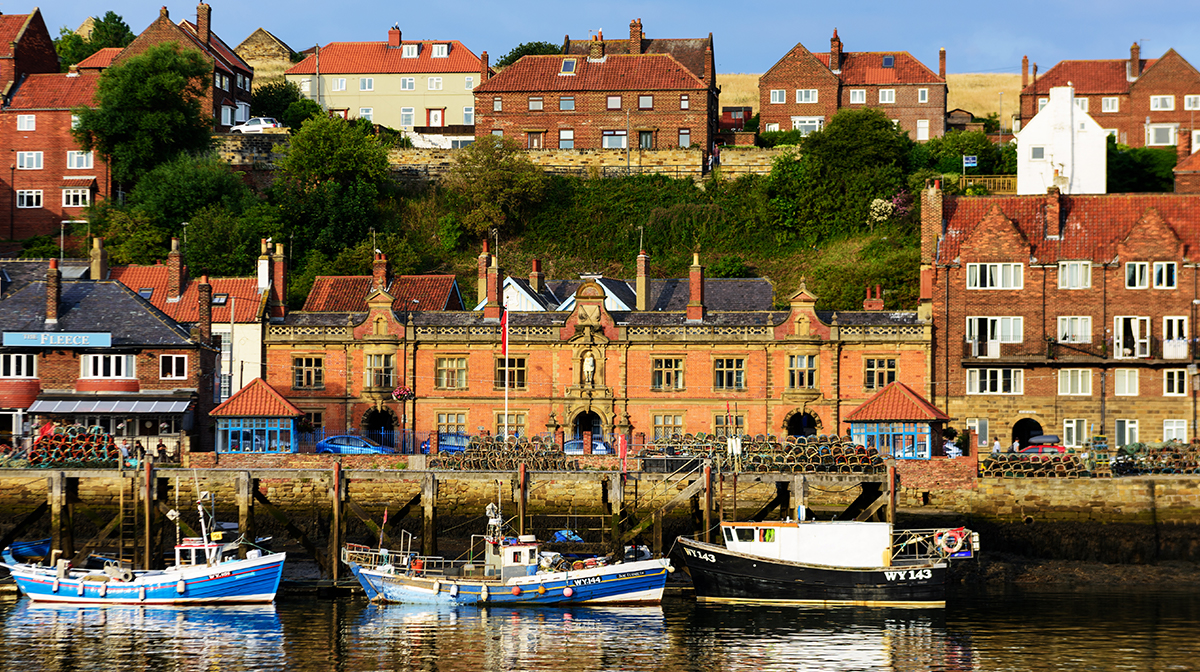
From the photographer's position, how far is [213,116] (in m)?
105

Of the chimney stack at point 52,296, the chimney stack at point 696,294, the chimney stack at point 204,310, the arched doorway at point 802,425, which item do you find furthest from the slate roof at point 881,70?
the chimney stack at point 52,296

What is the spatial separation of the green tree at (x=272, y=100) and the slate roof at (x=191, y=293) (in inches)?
1306

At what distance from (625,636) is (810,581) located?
8610 millimetres

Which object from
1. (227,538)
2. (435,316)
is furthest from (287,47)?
(227,538)

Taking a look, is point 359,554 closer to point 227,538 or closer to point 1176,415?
point 227,538

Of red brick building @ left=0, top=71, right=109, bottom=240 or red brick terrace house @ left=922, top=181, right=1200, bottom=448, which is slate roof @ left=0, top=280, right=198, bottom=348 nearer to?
red brick building @ left=0, top=71, right=109, bottom=240

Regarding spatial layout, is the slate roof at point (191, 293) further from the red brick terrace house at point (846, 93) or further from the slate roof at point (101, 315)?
the red brick terrace house at point (846, 93)

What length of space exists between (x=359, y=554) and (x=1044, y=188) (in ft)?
169

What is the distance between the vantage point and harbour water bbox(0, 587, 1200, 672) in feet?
140

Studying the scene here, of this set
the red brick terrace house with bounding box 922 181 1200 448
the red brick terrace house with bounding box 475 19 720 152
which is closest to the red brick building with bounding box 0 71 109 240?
the red brick terrace house with bounding box 475 19 720 152

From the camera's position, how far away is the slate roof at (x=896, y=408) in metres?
65.2

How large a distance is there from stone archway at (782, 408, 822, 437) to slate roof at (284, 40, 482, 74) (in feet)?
170

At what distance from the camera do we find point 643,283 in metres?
77.7

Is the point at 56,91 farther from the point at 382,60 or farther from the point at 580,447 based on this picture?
the point at 580,447
